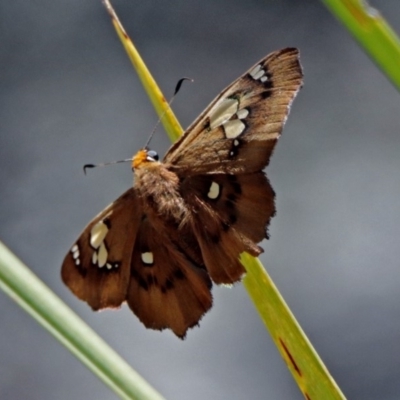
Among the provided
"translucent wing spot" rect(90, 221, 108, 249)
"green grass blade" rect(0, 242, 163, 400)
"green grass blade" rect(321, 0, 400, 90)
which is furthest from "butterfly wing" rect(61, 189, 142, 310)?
"green grass blade" rect(321, 0, 400, 90)

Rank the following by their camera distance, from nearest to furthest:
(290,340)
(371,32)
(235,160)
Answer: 1. (371,32)
2. (290,340)
3. (235,160)

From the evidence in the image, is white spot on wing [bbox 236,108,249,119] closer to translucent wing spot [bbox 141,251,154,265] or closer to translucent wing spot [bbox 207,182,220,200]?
translucent wing spot [bbox 207,182,220,200]

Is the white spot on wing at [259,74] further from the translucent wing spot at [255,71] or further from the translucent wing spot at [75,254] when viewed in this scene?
the translucent wing spot at [75,254]

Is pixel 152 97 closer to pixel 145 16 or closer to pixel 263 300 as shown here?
pixel 263 300

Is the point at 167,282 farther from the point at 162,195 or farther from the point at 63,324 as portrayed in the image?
the point at 63,324

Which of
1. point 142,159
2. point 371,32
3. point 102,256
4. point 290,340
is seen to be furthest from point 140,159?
point 371,32

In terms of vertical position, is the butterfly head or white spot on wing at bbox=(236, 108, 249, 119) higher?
the butterfly head

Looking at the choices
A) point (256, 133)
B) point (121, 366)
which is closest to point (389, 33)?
point (121, 366)
